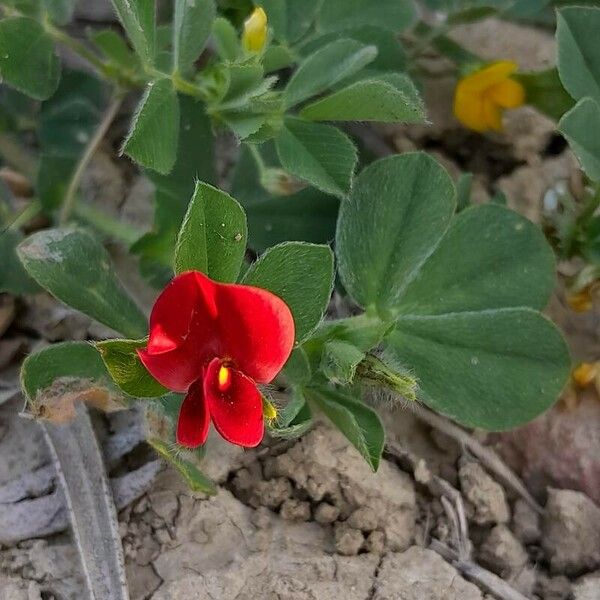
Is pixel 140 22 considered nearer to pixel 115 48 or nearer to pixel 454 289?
pixel 115 48

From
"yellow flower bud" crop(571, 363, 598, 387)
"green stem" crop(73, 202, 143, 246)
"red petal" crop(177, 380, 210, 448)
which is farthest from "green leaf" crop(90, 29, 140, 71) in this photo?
"yellow flower bud" crop(571, 363, 598, 387)

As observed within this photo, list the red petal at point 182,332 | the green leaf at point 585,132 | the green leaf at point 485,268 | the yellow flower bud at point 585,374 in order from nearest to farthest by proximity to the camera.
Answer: the red petal at point 182,332
the green leaf at point 585,132
the green leaf at point 485,268
the yellow flower bud at point 585,374

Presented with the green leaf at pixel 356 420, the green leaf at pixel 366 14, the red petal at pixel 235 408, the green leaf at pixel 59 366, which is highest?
the green leaf at pixel 366 14

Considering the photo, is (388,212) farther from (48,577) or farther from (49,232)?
(48,577)

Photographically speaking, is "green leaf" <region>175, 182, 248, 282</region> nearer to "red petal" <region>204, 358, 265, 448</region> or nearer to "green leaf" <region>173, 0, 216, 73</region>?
"red petal" <region>204, 358, 265, 448</region>

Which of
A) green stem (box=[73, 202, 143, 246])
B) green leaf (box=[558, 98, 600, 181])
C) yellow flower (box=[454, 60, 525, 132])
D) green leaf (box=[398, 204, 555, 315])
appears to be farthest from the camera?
yellow flower (box=[454, 60, 525, 132])

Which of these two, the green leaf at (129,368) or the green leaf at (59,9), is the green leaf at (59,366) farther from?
the green leaf at (59,9)

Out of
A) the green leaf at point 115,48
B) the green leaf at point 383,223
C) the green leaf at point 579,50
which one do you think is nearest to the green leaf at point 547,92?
the green leaf at point 579,50
